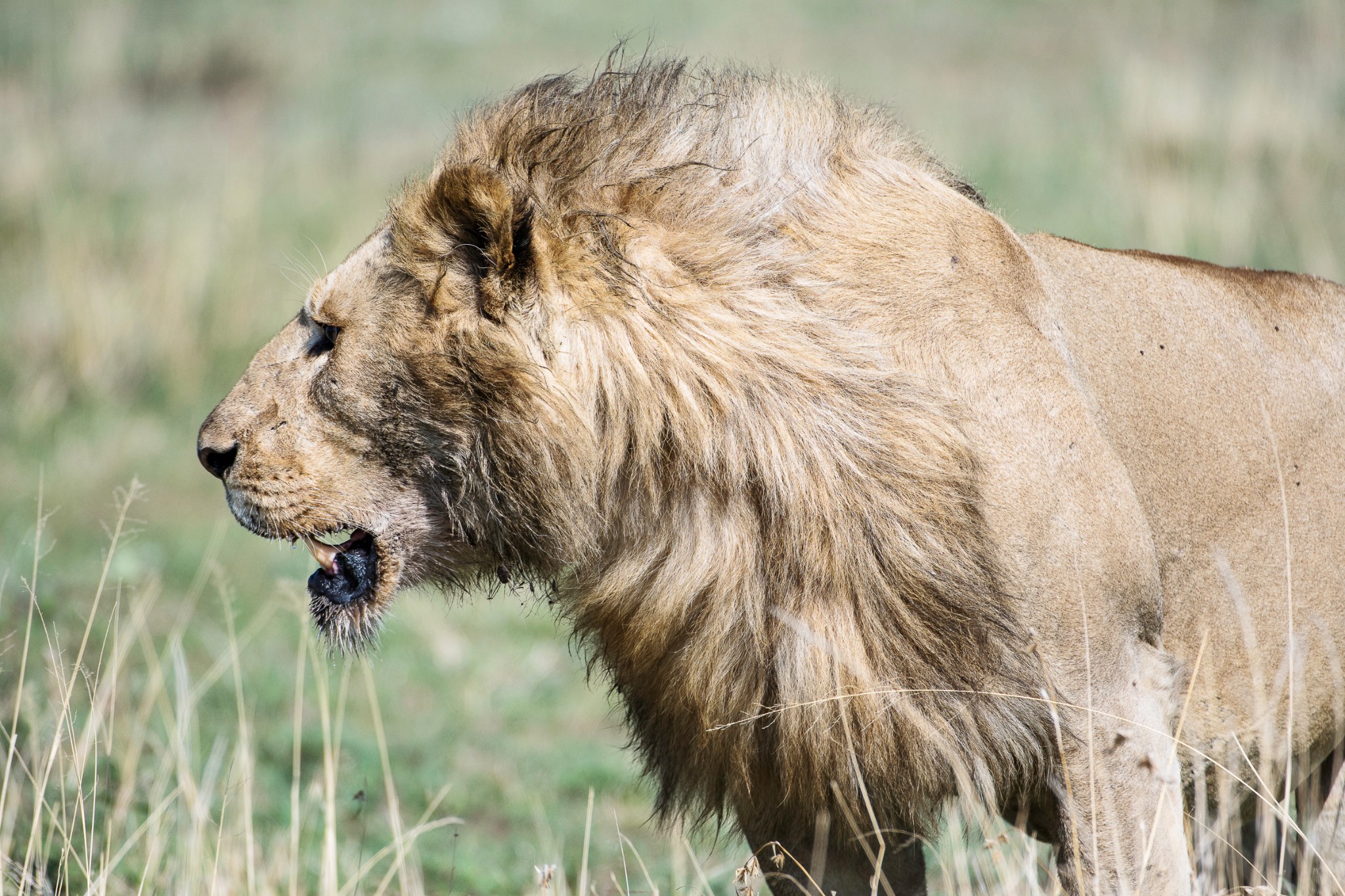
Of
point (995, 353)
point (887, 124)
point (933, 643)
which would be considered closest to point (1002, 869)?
point (933, 643)

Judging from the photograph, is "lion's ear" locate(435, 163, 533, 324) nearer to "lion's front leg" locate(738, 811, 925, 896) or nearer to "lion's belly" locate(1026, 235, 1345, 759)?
"lion's belly" locate(1026, 235, 1345, 759)

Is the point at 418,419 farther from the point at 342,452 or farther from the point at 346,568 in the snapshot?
the point at 346,568

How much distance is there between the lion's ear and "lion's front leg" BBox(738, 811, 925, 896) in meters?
1.01

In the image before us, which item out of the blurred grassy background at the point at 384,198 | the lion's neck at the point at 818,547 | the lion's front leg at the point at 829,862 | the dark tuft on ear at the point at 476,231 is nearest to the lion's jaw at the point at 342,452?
the dark tuft on ear at the point at 476,231

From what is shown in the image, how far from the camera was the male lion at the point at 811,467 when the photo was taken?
201cm

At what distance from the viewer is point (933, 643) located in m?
2.05

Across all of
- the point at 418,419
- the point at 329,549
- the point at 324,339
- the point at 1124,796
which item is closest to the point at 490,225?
the point at 418,419

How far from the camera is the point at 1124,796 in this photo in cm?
200

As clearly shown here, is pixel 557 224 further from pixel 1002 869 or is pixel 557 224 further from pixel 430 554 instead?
pixel 1002 869

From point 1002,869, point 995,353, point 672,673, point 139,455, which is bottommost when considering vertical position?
point 139,455

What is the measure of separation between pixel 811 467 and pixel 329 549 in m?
0.94

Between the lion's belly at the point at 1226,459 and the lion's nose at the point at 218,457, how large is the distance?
1.43m

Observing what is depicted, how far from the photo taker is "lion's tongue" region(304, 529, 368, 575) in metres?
2.41

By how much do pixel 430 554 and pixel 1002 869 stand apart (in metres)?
1.18
